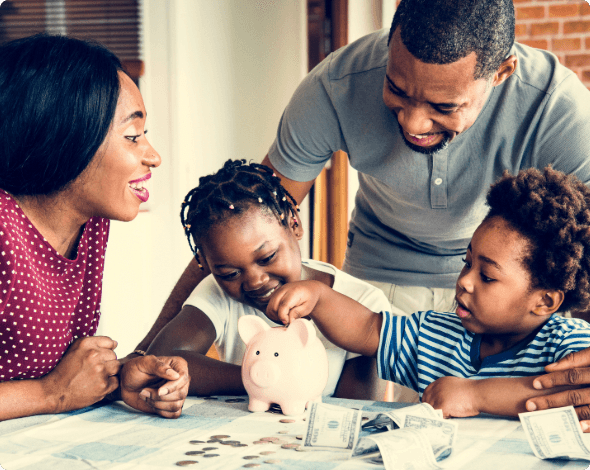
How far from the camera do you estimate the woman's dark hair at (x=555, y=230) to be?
1062mm

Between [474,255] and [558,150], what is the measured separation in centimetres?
38

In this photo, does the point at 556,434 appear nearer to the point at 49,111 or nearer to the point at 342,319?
the point at 342,319

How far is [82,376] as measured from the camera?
105 centimetres

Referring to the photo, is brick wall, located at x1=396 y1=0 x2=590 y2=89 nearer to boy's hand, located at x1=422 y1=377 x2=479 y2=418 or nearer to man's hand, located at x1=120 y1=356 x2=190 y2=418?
boy's hand, located at x1=422 y1=377 x2=479 y2=418

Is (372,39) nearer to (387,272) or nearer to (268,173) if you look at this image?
(268,173)

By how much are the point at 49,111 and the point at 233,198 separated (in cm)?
40

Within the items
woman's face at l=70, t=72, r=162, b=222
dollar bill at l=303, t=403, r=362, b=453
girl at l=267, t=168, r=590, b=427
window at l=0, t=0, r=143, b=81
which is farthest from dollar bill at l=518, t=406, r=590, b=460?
window at l=0, t=0, r=143, b=81

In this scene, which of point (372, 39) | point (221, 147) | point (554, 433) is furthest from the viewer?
point (221, 147)

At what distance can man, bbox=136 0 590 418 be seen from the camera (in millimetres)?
1169

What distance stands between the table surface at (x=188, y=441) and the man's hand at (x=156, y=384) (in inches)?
0.8

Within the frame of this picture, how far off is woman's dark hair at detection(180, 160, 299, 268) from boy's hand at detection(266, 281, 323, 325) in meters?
0.20

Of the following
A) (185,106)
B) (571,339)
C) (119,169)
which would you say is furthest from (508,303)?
(185,106)

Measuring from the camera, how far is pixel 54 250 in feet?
3.69

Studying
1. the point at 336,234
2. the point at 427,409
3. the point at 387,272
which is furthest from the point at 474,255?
the point at 336,234
